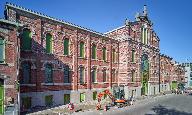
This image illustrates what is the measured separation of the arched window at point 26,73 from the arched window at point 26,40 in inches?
70.7

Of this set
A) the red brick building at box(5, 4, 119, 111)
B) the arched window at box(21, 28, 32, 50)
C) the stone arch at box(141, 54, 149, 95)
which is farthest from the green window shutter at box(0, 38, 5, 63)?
the stone arch at box(141, 54, 149, 95)

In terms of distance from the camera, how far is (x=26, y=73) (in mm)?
23344

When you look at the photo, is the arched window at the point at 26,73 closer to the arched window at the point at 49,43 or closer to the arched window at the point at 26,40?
the arched window at the point at 26,40

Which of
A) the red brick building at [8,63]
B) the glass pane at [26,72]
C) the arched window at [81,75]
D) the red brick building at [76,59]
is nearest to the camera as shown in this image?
the red brick building at [8,63]

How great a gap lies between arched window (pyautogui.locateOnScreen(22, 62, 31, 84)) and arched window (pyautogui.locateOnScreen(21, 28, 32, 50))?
180cm

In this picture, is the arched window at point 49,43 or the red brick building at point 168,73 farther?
the red brick building at point 168,73

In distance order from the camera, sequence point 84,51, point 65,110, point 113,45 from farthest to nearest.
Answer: point 113,45, point 84,51, point 65,110

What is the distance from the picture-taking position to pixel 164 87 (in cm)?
5328

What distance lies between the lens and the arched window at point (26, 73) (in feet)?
75.4

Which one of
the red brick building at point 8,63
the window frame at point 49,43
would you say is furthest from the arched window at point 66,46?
the red brick building at point 8,63

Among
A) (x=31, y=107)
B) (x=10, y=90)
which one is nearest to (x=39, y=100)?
(x=31, y=107)

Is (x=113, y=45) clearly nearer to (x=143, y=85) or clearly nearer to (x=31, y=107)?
(x=143, y=85)

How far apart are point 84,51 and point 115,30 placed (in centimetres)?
1004

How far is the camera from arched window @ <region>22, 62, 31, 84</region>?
22984 mm
